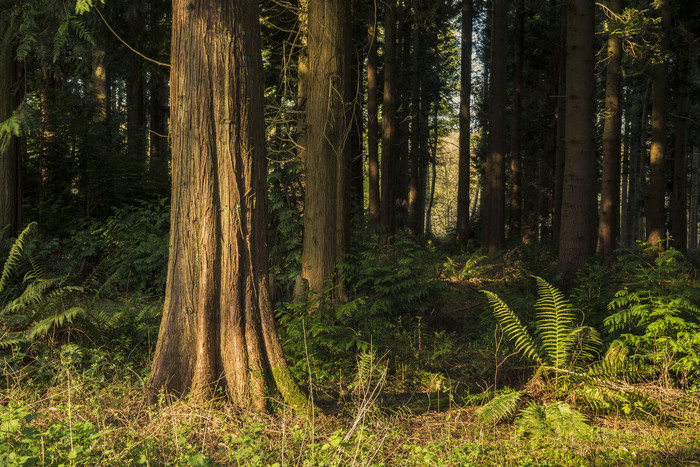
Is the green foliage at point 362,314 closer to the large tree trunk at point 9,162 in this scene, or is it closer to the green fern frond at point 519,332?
the green fern frond at point 519,332

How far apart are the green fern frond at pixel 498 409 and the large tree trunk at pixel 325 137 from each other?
3.64m

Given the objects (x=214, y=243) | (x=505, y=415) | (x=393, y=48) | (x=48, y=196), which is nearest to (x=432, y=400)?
(x=505, y=415)

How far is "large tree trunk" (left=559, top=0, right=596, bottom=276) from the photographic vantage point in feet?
30.6

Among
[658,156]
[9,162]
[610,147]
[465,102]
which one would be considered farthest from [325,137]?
[465,102]

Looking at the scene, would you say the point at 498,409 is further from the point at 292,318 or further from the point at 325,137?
the point at 325,137

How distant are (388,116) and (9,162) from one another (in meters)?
10.8

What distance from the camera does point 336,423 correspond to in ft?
14.0

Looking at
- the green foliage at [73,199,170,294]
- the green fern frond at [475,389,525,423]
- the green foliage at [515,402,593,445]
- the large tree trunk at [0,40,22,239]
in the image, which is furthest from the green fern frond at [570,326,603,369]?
the large tree trunk at [0,40,22,239]

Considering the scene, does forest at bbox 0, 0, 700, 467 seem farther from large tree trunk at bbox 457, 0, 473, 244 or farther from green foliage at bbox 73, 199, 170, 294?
large tree trunk at bbox 457, 0, 473, 244

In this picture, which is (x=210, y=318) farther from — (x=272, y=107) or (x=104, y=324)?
(x=272, y=107)

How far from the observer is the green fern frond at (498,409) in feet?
13.9

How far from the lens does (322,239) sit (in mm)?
7809

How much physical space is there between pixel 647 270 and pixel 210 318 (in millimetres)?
4551

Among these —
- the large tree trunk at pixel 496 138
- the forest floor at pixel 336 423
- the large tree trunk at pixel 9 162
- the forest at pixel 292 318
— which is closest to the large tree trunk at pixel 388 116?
the large tree trunk at pixel 496 138
